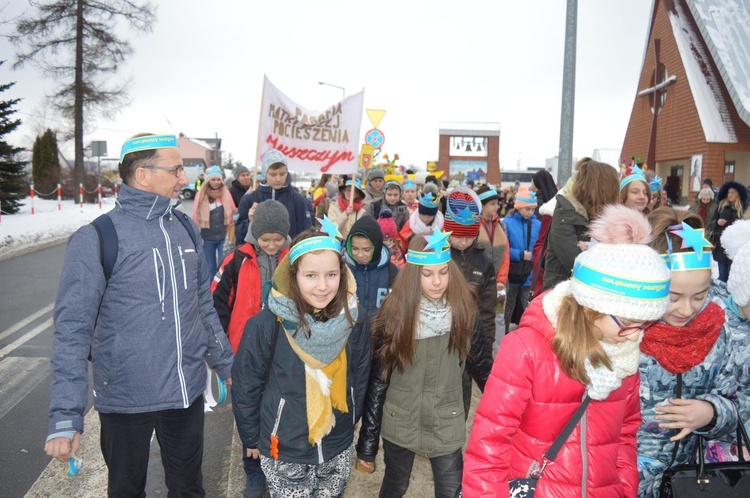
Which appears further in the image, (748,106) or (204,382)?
(748,106)

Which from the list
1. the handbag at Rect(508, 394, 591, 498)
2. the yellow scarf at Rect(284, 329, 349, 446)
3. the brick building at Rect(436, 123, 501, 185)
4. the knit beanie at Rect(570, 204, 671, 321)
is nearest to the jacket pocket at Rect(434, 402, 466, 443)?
the yellow scarf at Rect(284, 329, 349, 446)

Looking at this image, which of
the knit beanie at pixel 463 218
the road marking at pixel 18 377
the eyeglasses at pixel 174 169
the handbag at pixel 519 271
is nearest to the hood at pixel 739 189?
the handbag at pixel 519 271

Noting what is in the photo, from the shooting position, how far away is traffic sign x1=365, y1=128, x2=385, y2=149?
54.7 feet

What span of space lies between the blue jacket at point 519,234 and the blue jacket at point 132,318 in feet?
14.6

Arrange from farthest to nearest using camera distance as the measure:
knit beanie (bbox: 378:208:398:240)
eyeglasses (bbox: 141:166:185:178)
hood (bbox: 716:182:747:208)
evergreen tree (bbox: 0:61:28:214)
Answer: evergreen tree (bbox: 0:61:28:214), hood (bbox: 716:182:747:208), knit beanie (bbox: 378:208:398:240), eyeglasses (bbox: 141:166:185:178)

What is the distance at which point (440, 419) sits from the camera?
2.96m

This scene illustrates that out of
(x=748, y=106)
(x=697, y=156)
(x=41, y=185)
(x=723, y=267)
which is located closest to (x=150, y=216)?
(x=723, y=267)

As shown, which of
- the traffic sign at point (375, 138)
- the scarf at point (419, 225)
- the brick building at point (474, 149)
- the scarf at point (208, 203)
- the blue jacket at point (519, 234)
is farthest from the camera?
the brick building at point (474, 149)

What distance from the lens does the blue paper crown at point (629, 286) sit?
1.90 m

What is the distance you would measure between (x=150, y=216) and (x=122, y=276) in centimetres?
32

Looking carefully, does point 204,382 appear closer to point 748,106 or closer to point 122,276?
point 122,276

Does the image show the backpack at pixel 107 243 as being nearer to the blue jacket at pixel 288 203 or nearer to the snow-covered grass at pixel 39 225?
the blue jacket at pixel 288 203

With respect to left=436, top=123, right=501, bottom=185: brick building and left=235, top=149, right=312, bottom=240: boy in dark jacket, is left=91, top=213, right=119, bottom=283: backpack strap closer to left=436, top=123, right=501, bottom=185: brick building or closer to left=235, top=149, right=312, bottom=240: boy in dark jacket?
left=235, top=149, right=312, bottom=240: boy in dark jacket

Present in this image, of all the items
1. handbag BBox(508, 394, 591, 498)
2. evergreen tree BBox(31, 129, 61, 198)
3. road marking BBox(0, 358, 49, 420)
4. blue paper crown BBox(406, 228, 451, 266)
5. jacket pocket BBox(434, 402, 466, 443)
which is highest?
evergreen tree BBox(31, 129, 61, 198)
